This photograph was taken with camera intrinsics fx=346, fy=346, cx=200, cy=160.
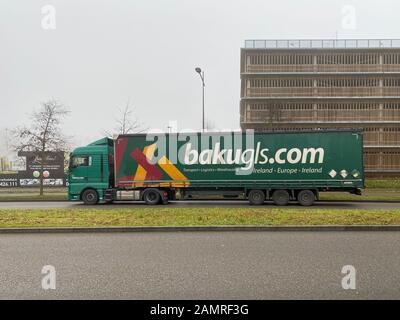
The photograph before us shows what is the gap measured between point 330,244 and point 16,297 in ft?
20.2

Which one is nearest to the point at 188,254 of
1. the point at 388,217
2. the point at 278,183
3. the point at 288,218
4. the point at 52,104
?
the point at 288,218

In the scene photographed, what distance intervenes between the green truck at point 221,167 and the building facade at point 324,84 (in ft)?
76.6

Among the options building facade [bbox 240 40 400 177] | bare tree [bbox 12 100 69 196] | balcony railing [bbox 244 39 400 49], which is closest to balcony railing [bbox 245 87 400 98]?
building facade [bbox 240 40 400 177]

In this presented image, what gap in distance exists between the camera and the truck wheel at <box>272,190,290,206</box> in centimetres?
1675

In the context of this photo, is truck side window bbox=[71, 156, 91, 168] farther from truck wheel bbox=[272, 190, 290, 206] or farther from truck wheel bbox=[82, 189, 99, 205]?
truck wheel bbox=[272, 190, 290, 206]

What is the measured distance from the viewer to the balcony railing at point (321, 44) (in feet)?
133

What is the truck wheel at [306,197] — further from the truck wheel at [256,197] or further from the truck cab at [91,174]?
the truck cab at [91,174]

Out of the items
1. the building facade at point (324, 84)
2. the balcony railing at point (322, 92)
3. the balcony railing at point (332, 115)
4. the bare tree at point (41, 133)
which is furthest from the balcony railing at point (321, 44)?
the bare tree at point (41, 133)

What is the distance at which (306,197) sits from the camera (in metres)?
16.7

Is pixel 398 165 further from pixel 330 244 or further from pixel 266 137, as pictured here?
pixel 330 244

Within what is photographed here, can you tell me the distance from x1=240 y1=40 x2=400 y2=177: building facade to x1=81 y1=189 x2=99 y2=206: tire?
83.0 feet

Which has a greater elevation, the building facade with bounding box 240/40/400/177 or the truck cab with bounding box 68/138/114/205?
the building facade with bounding box 240/40/400/177

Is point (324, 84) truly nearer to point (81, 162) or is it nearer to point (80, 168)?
point (81, 162)

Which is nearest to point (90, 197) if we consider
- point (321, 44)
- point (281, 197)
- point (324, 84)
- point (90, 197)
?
point (90, 197)
